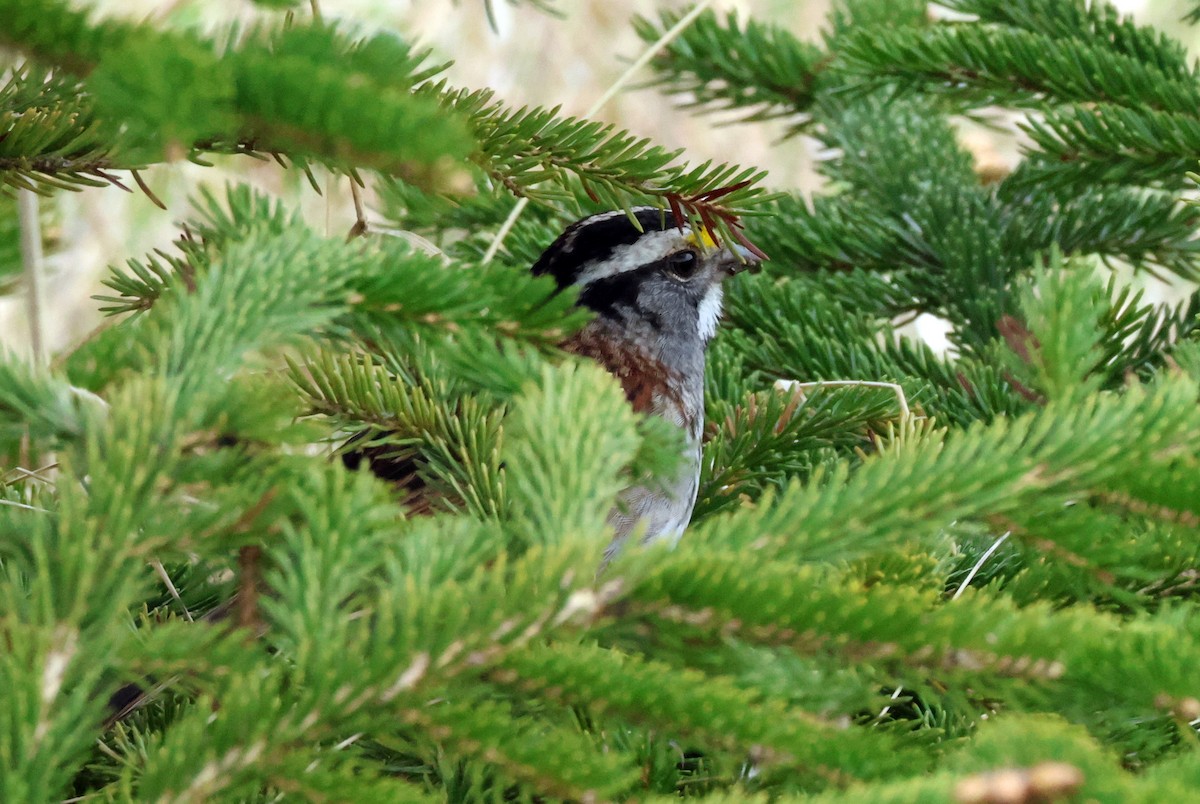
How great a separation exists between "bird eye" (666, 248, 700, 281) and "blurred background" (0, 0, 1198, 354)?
1.47 m

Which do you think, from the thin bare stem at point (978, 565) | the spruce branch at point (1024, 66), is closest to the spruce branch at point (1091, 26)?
the spruce branch at point (1024, 66)

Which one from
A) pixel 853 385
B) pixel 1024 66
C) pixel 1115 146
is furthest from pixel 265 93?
pixel 1115 146

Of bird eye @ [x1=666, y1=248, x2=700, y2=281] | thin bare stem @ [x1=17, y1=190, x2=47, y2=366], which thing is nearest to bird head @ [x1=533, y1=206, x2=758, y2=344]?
bird eye @ [x1=666, y1=248, x2=700, y2=281]

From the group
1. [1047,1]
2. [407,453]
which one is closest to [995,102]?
[1047,1]

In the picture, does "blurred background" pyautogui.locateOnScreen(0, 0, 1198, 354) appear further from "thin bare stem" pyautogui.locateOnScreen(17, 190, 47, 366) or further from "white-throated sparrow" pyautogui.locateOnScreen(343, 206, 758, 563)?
"thin bare stem" pyautogui.locateOnScreen(17, 190, 47, 366)

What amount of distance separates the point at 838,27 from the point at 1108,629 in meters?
2.41

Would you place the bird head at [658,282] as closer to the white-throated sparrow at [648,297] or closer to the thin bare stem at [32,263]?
the white-throated sparrow at [648,297]

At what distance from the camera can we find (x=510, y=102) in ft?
18.1

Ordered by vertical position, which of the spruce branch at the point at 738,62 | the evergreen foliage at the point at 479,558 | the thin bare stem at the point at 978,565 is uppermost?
the spruce branch at the point at 738,62

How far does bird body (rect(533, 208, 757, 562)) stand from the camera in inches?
102

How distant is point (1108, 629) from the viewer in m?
0.94

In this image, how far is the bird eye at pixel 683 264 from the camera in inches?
113

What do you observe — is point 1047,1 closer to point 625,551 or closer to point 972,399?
point 972,399

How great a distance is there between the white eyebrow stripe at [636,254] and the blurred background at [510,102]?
5.03ft
